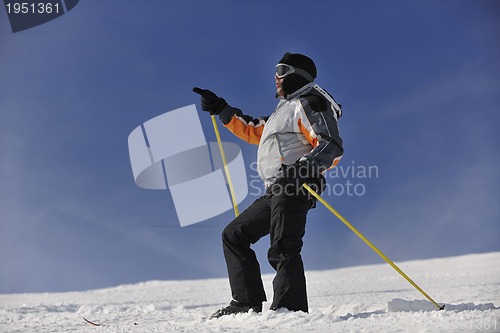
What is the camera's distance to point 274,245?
11.6 ft

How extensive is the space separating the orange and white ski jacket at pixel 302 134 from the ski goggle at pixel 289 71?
0.07 meters

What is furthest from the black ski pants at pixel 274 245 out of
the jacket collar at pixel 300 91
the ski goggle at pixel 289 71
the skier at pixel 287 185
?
the ski goggle at pixel 289 71

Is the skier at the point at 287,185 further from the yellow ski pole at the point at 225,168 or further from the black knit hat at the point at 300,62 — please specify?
the yellow ski pole at the point at 225,168

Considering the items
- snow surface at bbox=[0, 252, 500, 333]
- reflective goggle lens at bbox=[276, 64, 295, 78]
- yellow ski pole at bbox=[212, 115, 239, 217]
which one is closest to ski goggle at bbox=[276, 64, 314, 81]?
reflective goggle lens at bbox=[276, 64, 295, 78]

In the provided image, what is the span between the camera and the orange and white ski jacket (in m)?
3.50

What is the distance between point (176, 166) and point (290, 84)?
9.35 ft

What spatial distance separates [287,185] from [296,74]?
0.90 metres

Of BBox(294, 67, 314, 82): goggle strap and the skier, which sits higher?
BBox(294, 67, 314, 82): goggle strap

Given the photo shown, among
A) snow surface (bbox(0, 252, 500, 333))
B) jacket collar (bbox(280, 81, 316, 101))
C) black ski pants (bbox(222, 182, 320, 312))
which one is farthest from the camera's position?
jacket collar (bbox(280, 81, 316, 101))

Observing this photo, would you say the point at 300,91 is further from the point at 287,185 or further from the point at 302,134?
the point at 287,185

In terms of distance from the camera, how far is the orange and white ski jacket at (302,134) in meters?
3.50

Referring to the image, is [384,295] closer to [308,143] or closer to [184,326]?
[308,143]

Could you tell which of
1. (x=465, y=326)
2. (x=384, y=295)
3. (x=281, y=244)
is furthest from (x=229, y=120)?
(x=384, y=295)

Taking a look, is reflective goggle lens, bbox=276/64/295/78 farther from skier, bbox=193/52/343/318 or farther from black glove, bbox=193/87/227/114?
black glove, bbox=193/87/227/114
